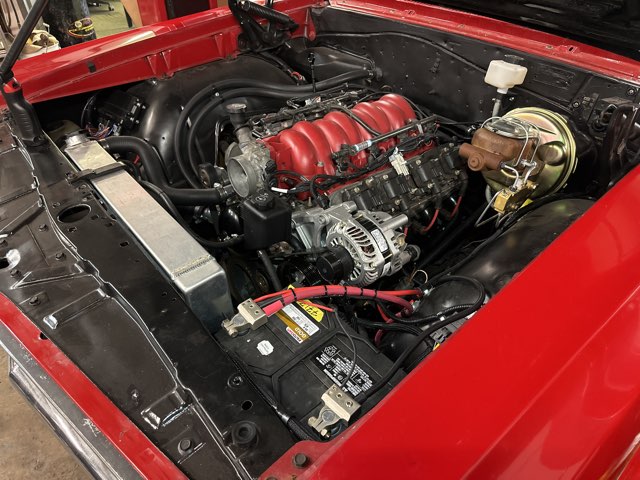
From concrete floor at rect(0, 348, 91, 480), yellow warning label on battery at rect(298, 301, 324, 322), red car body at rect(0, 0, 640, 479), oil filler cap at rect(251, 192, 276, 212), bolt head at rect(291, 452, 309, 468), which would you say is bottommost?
concrete floor at rect(0, 348, 91, 480)

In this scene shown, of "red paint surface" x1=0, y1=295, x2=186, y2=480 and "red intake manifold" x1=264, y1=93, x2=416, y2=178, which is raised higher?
"red intake manifold" x1=264, y1=93, x2=416, y2=178

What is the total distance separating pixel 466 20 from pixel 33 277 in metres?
1.95

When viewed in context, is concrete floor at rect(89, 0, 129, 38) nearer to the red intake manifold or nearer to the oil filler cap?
the red intake manifold

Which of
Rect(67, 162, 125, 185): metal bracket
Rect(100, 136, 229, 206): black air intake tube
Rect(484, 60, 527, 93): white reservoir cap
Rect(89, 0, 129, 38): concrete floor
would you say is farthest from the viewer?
Rect(89, 0, 129, 38): concrete floor

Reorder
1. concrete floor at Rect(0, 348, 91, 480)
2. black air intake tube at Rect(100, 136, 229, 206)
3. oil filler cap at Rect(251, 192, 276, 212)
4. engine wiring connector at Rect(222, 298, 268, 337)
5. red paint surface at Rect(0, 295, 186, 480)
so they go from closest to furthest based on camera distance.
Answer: red paint surface at Rect(0, 295, 186, 480)
engine wiring connector at Rect(222, 298, 268, 337)
oil filler cap at Rect(251, 192, 276, 212)
black air intake tube at Rect(100, 136, 229, 206)
concrete floor at Rect(0, 348, 91, 480)

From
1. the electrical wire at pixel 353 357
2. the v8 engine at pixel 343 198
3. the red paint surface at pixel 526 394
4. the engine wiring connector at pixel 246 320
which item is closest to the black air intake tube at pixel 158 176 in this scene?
the v8 engine at pixel 343 198

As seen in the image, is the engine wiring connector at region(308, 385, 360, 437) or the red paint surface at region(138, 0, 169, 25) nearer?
the engine wiring connector at region(308, 385, 360, 437)

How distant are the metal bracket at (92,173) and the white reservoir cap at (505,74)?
139cm

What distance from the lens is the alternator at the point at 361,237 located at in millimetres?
1316

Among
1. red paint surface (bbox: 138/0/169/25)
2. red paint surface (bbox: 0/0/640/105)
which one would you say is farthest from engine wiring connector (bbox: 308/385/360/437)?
red paint surface (bbox: 138/0/169/25)

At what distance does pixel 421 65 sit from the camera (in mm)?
2100

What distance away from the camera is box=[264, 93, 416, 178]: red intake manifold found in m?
1.58

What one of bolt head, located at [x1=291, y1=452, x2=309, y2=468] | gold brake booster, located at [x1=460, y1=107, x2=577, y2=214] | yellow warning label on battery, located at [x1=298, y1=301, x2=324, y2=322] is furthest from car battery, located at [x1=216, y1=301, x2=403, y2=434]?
gold brake booster, located at [x1=460, y1=107, x2=577, y2=214]

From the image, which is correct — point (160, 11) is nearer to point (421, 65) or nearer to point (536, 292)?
point (421, 65)
